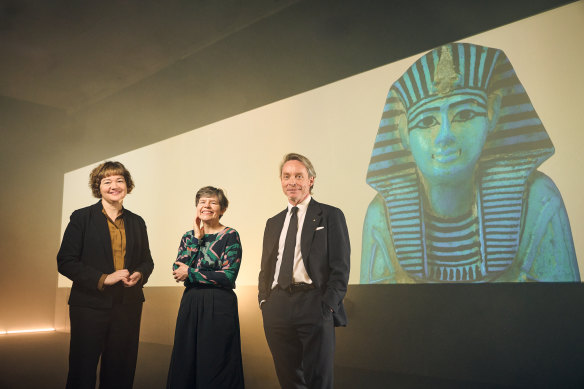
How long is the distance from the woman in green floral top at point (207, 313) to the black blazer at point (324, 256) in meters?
0.20

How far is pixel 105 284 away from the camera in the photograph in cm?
225

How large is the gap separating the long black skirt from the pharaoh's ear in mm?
1932

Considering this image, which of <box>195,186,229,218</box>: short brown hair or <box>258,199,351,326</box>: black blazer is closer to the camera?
<box>258,199,351,326</box>: black blazer

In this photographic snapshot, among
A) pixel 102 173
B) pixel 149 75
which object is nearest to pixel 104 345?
pixel 102 173

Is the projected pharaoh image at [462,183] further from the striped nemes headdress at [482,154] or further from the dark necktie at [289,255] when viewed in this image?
the dark necktie at [289,255]

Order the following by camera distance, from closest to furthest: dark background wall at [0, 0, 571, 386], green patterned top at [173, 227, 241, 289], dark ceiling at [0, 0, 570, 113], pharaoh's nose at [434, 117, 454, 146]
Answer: green patterned top at [173, 227, 241, 289]
pharaoh's nose at [434, 117, 454, 146]
dark ceiling at [0, 0, 570, 113]
dark background wall at [0, 0, 571, 386]

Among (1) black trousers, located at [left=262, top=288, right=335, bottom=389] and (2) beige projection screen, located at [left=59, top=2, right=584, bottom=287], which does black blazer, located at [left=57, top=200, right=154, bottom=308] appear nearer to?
(1) black trousers, located at [left=262, top=288, right=335, bottom=389]

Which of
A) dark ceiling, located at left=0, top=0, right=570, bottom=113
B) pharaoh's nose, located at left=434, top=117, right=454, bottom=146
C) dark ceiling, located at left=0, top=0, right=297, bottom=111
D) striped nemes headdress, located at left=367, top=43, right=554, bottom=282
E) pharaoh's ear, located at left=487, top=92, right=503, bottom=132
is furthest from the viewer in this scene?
dark ceiling, located at left=0, top=0, right=297, bottom=111

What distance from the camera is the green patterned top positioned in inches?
91.4

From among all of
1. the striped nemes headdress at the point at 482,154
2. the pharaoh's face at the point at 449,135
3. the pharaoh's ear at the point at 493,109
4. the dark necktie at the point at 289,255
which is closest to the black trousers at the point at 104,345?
the dark necktie at the point at 289,255

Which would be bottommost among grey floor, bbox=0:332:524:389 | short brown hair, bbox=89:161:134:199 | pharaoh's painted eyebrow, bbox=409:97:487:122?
grey floor, bbox=0:332:524:389

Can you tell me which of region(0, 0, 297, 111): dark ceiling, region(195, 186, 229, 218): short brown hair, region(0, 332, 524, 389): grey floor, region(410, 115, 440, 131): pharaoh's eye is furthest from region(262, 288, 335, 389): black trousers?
region(0, 0, 297, 111): dark ceiling

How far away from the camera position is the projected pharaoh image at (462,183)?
8.61 ft

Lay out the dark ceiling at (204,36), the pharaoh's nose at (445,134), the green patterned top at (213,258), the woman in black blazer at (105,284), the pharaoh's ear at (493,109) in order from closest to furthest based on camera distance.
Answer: the woman in black blazer at (105,284) → the green patterned top at (213,258) → the pharaoh's ear at (493,109) → the pharaoh's nose at (445,134) → the dark ceiling at (204,36)
